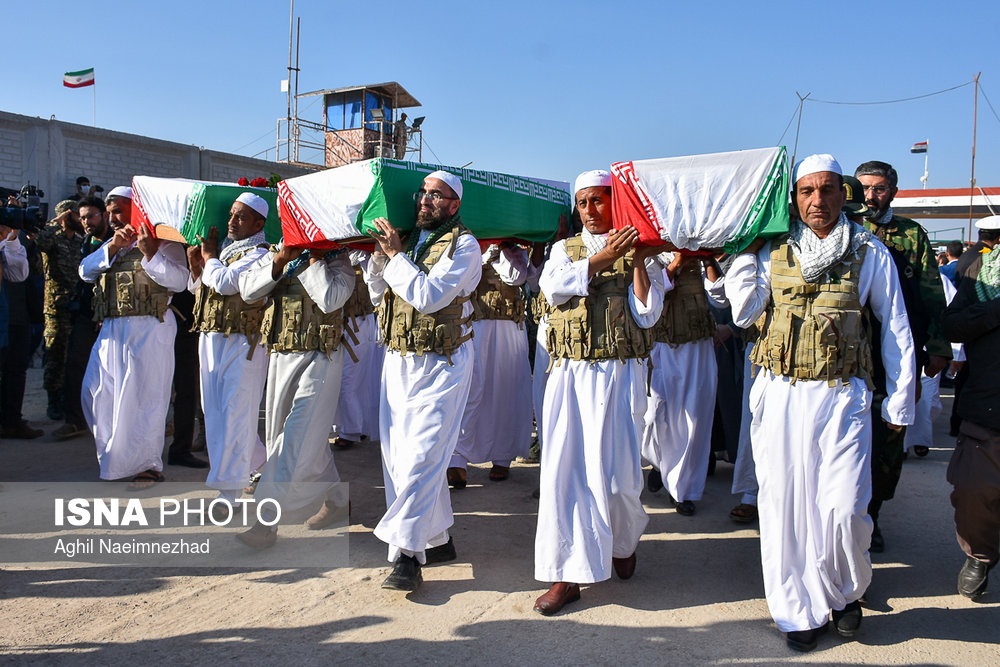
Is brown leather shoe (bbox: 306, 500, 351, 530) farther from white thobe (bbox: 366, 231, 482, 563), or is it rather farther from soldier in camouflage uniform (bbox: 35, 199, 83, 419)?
soldier in camouflage uniform (bbox: 35, 199, 83, 419)

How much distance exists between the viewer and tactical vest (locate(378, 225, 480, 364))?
144 inches

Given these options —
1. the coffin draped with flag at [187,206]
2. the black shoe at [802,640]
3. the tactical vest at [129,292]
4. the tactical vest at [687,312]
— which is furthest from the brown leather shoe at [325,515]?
the black shoe at [802,640]

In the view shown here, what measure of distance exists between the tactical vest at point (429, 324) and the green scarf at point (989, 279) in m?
2.61

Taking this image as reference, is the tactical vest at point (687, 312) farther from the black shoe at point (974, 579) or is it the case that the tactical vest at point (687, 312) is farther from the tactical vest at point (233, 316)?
the tactical vest at point (233, 316)

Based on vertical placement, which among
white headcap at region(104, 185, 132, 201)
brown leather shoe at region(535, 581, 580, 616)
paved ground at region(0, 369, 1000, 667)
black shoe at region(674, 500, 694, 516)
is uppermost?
white headcap at region(104, 185, 132, 201)

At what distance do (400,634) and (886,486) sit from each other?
2.60 meters

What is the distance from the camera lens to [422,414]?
3.63 m

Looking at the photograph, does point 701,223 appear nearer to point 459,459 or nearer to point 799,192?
point 799,192

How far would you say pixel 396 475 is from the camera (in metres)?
3.68

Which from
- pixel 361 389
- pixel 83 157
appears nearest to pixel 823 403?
pixel 361 389

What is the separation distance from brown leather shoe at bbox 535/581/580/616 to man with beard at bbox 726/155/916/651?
89cm

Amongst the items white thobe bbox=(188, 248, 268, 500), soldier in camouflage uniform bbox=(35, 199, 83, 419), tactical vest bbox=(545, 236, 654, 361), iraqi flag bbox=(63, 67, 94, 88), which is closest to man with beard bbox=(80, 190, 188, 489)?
white thobe bbox=(188, 248, 268, 500)

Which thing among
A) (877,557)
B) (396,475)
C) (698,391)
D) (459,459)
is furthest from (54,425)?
(877,557)

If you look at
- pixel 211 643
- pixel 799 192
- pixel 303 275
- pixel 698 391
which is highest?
pixel 799 192
